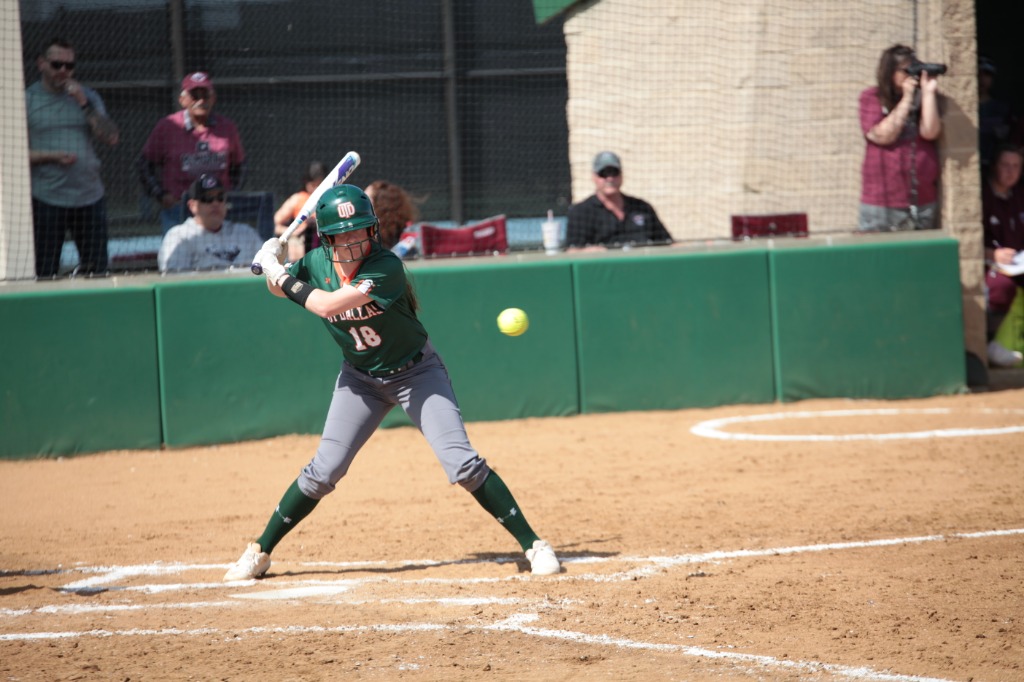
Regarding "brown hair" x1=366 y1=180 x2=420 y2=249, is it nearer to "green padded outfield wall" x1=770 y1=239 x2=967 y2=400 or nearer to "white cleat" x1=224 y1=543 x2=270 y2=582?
"white cleat" x1=224 y1=543 x2=270 y2=582

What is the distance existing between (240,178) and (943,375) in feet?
18.5

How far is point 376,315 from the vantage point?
5266mm

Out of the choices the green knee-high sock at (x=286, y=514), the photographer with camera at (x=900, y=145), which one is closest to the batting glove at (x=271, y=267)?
the green knee-high sock at (x=286, y=514)

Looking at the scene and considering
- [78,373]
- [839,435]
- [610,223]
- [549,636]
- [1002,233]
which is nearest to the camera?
[549,636]

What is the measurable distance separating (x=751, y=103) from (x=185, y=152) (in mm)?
4797

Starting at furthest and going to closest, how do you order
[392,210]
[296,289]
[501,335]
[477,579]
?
1. [501,335]
2. [392,210]
3. [477,579]
4. [296,289]

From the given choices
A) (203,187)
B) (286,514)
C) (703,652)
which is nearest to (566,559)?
(286,514)

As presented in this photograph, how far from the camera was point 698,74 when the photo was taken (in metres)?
10.7

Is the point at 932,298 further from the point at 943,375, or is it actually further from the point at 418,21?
the point at 418,21

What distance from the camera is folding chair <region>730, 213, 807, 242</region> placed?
32.6 ft

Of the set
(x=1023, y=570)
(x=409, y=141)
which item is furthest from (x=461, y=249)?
(x=1023, y=570)

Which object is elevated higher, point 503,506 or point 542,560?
point 503,506

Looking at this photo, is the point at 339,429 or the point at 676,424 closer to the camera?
the point at 339,429

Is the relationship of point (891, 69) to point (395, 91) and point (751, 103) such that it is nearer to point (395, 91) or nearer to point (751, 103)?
point (751, 103)
